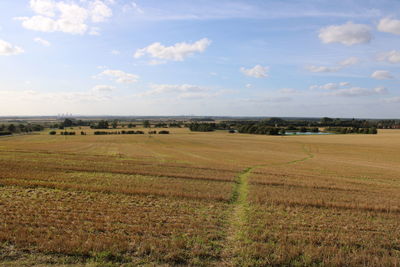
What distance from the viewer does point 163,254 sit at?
7996 millimetres

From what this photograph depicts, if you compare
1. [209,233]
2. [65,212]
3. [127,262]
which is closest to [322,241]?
[209,233]

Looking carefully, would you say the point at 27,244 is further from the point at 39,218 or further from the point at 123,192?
the point at 123,192

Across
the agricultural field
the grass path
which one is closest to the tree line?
the agricultural field

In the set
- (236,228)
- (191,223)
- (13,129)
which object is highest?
(13,129)

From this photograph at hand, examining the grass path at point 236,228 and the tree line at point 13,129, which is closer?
the grass path at point 236,228

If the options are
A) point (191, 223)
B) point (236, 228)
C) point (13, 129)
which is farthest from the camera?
point (13, 129)

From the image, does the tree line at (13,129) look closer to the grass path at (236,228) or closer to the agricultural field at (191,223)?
the agricultural field at (191,223)

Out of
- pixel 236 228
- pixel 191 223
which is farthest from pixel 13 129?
pixel 236 228

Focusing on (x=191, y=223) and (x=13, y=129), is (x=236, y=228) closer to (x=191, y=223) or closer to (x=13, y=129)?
(x=191, y=223)

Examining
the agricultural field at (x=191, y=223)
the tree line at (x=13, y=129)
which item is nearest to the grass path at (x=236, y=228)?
the agricultural field at (x=191, y=223)

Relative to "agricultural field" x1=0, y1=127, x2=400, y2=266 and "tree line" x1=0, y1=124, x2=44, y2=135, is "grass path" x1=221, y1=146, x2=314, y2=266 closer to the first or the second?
"agricultural field" x1=0, y1=127, x2=400, y2=266

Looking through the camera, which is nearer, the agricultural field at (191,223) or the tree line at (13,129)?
the agricultural field at (191,223)

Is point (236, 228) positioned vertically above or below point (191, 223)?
below

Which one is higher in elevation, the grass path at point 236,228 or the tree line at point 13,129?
the tree line at point 13,129
